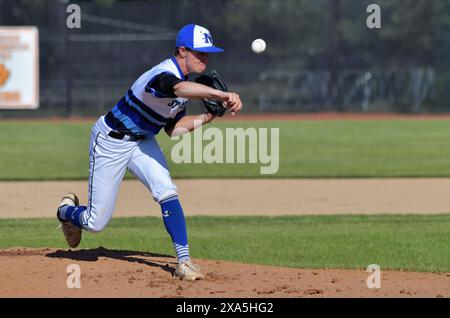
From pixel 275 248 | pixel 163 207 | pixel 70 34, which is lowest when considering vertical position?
pixel 275 248

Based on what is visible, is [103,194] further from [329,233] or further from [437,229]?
[437,229]

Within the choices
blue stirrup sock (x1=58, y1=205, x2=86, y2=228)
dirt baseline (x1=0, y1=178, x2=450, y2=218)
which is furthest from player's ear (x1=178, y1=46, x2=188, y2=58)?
dirt baseline (x1=0, y1=178, x2=450, y2=218)

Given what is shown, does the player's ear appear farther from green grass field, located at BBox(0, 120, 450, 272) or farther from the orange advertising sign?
the orange advertising sign

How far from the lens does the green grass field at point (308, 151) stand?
15.8 metres

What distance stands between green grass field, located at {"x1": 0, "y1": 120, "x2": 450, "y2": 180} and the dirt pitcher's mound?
7.86 meters

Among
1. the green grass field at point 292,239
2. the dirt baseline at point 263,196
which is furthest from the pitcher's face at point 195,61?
the dirt baseline at point 263,196

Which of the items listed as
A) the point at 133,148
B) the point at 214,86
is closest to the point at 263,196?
the point at 133,148

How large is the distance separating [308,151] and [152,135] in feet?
43.1

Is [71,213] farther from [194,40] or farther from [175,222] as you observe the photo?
[194,40]

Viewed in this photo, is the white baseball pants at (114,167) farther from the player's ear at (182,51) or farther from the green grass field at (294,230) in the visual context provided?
the green grass field at (294,230)

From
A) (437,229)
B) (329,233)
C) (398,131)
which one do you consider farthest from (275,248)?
(398,131)

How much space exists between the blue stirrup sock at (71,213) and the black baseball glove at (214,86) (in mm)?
1293
